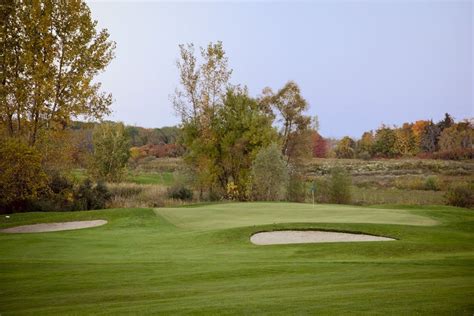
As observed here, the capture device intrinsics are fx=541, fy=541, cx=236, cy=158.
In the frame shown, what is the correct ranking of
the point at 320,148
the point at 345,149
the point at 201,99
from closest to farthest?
the point at 201,99, the point at 320,148, the point at 345,149

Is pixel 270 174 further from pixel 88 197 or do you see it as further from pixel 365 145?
pixel 365 145

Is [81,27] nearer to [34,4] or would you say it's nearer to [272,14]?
[34,4]

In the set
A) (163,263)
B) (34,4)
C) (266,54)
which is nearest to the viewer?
(163,263)

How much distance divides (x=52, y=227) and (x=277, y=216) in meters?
10.2

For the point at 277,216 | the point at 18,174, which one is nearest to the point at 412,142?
the point at 277,216

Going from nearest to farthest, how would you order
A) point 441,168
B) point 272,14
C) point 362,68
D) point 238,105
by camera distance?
1. point 272,14
2. point 238,105
3. point 362,68
4. point 441,168

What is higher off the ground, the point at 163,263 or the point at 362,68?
the point at 362,68

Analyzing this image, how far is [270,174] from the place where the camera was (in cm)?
3644

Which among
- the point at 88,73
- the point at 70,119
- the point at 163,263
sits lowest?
the point at 163,263

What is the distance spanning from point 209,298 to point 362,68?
45735 mm

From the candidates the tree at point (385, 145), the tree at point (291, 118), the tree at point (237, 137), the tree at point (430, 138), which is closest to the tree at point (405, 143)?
the tree at point (385, 145)

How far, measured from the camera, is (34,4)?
3069cm

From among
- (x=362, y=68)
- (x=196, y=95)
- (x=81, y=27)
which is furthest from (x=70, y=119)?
(x=362, y=68)

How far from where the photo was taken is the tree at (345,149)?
4050 inches
